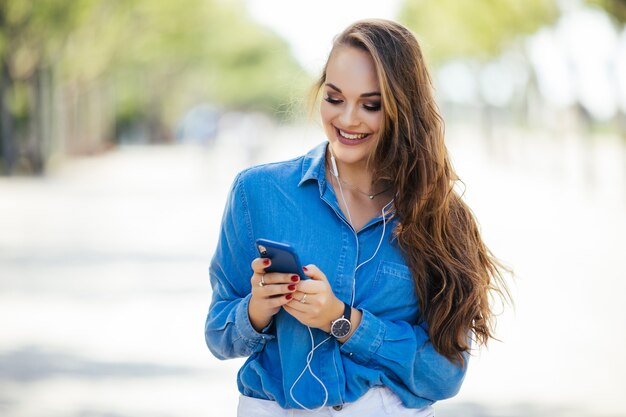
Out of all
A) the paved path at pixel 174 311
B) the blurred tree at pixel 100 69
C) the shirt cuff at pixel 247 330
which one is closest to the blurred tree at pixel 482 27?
the blurred tree at pixel 100 69

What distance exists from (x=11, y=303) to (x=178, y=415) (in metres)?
4.34

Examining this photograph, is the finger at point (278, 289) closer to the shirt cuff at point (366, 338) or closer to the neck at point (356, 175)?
the shirt cuff at point (366, 338)

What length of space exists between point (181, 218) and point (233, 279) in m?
16.7

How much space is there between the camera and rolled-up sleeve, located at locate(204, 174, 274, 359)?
9.53ft

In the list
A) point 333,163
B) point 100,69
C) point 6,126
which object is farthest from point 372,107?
point 100,69

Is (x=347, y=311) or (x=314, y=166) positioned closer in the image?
(x=347, y=311)

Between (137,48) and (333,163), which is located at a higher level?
(333,163)

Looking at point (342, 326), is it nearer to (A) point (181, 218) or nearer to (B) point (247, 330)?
(B) point (247, 330)

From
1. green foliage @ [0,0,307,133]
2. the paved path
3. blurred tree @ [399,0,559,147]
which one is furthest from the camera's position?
blurred tree @ [399,0,559,147]

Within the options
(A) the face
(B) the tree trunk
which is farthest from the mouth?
(B) the tree trunk

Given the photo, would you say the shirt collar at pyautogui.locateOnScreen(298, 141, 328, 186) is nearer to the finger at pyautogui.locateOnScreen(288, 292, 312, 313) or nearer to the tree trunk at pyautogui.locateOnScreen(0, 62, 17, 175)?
the finger at pyautogui.locateOnScreen(288, 292, 312, 313)

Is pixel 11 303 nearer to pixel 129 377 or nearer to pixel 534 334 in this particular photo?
pixel 129 377

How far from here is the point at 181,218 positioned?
19.6m

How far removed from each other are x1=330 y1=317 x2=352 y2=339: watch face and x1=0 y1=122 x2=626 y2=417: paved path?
111 centimetres
